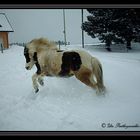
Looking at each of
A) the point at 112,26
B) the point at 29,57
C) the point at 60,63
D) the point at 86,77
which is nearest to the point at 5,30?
the point at 29,57

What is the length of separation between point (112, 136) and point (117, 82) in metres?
0.54

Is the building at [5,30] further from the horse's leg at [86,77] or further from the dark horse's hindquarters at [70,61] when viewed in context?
the horse's leg at [86,77]

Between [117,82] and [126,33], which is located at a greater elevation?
[126,33]

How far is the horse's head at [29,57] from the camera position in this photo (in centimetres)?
336

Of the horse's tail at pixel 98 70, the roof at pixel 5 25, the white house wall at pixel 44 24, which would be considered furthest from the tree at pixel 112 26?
the roof at pixel 5 25

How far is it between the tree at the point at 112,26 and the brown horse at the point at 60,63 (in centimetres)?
27

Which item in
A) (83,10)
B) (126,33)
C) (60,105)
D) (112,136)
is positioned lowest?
(112,136)

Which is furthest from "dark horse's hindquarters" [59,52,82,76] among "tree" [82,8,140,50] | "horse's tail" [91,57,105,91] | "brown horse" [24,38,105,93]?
"tree" [82,8,140,50]

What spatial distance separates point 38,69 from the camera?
11.1ft

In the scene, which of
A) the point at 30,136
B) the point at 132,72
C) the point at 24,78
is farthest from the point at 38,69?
the point at 132,72

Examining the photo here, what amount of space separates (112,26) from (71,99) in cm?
85

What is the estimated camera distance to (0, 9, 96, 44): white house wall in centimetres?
330

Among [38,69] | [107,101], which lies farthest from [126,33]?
[38,69]
